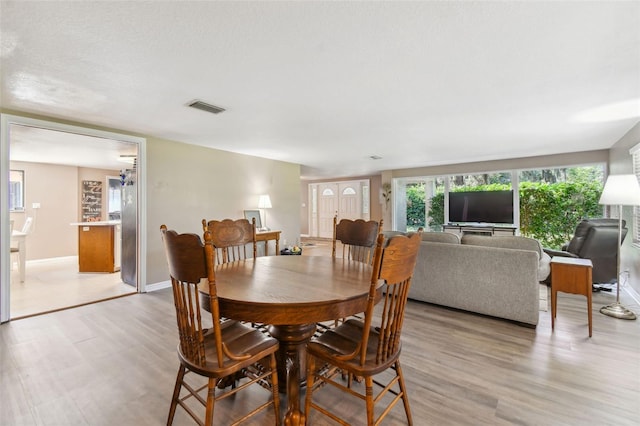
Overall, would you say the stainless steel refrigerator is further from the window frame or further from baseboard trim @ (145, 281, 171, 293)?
the window frame

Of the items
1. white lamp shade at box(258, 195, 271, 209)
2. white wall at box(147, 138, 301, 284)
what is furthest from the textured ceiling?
white lamp shade at box(258, 195, 271, 209)

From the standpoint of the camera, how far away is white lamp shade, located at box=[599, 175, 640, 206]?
3.01 meters

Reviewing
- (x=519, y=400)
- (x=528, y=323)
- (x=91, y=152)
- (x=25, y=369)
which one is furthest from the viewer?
(x=91, y=152)

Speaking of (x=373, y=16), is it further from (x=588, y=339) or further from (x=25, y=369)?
(x=25, y=369)

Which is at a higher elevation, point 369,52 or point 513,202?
point 369,52

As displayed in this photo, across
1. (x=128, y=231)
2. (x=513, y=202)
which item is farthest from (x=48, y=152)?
(x=513, y=202)

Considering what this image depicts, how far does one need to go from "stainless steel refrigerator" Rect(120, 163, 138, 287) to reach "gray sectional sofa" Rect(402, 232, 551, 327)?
3960 millimetres

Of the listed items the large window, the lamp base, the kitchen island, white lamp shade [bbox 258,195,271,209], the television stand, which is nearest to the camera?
the lamp base

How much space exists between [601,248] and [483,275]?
2.18 meters

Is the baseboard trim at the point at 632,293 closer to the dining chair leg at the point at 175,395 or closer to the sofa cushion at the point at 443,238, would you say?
the sofa cushion at the point at 443,238

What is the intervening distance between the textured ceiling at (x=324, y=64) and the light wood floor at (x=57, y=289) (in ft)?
7.32

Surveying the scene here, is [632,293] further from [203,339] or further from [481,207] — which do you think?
[203,339]

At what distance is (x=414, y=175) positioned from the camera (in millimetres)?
7703

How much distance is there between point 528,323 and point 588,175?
464cm
